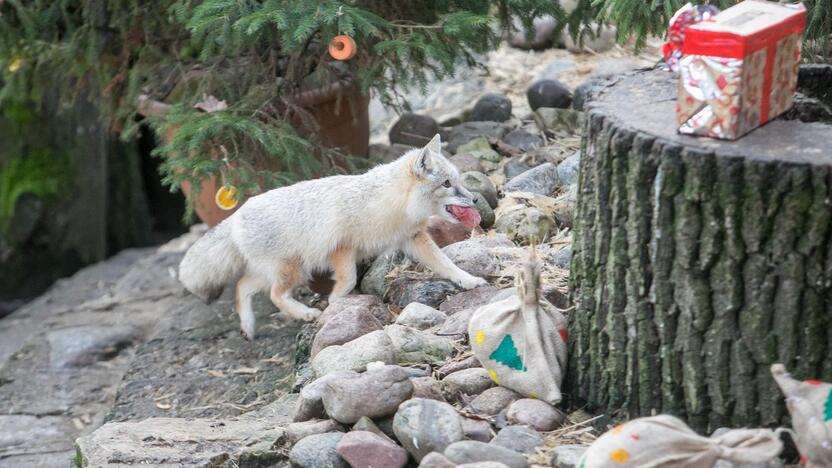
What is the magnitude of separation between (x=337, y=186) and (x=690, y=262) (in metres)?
2.29

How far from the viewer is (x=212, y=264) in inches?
201

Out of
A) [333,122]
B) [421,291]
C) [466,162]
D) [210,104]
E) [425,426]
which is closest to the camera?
[425,426]

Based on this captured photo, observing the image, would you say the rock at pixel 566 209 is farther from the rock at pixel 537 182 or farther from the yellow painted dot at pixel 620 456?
the yellow painted dot at pixel 620 456

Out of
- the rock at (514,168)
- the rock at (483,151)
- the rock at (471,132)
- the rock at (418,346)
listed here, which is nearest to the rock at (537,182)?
the rock at (514,168)

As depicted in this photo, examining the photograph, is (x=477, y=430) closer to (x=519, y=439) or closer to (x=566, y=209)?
(x=519, y=439)

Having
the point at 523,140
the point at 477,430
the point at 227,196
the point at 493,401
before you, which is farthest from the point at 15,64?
the point at 477,430

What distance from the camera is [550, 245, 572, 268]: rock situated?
13.9ft

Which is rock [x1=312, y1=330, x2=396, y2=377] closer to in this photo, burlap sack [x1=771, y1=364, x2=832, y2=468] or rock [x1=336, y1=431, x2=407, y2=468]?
rock [x1=336, y1=431, x2=407, y2=468]

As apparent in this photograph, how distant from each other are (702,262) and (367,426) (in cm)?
114

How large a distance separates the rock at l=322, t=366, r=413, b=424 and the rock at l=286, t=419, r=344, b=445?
3 centimetres

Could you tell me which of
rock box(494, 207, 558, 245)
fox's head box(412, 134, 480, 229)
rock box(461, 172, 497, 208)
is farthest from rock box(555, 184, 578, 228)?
fox's head box(412, 134, 480, 229)

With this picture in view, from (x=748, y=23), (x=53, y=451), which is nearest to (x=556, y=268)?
(x=748, y=23)

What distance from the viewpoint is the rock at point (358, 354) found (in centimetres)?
352

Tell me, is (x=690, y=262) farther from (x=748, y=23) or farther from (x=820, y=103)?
(x=820, y=103)
